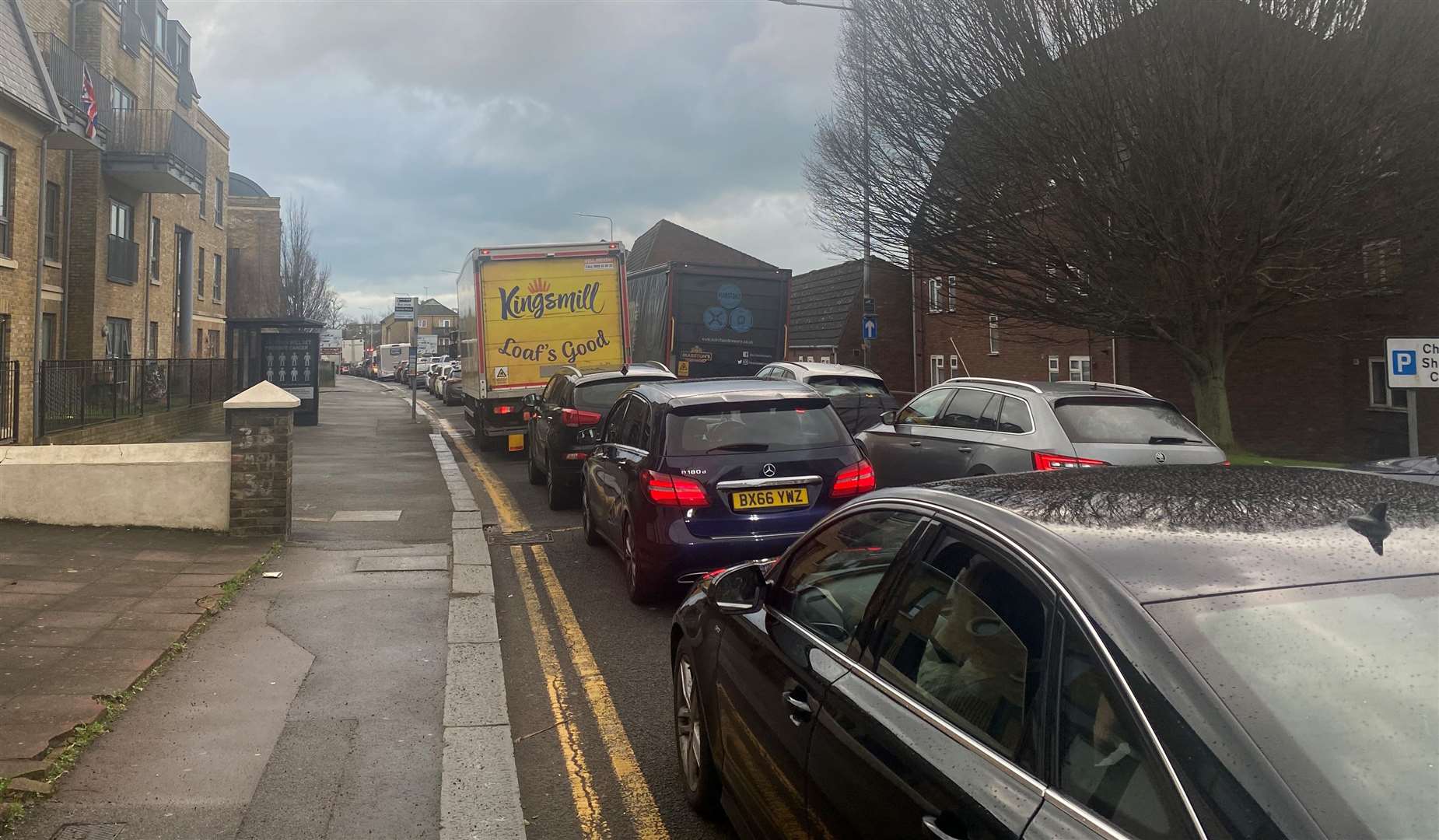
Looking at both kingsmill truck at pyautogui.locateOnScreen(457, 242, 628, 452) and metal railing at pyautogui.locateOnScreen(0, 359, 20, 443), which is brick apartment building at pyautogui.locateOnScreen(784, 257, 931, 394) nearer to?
kingsmill truck at pyautogui.locateOnScreen(457, 242, 628, 452)

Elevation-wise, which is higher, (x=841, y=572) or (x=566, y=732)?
(x=841, y=572)

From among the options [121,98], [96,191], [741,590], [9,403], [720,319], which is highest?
[121,98]

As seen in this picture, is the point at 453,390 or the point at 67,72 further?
the point at 453,390

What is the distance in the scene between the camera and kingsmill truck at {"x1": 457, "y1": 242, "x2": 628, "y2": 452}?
17.7 m

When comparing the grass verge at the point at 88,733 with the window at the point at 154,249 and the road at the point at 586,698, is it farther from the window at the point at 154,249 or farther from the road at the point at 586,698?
the window at the point at 154,249

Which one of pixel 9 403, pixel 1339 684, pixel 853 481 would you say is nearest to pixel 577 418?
pixel 853 481

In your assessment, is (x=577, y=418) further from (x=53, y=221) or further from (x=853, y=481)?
(x=53, y=221)

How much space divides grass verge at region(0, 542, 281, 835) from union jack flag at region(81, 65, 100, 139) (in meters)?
18.6

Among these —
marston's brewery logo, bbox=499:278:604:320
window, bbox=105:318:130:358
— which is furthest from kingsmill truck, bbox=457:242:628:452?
window, bbox=105:318:130:358

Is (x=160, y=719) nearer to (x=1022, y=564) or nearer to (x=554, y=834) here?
(x=554, y=834)

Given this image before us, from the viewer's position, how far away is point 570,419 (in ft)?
41.3

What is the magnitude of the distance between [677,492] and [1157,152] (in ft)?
38.9

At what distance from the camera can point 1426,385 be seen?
40.5 feet

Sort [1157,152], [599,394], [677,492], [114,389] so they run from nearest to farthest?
[677,492]
[599,394]
[1157,152]
[114,389]
